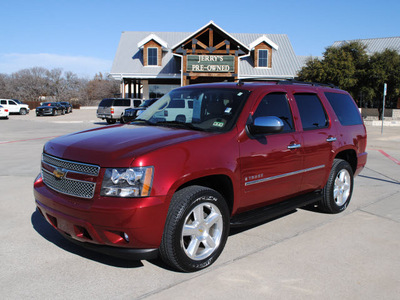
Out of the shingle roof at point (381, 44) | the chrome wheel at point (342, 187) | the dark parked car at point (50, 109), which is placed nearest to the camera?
the chrome wheel at point (342, 187)

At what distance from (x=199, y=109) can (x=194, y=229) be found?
5.20 ft

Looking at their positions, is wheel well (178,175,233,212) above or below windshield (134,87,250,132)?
below

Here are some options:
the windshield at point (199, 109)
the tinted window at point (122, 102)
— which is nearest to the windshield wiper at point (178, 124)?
the windshield at point (199, 109)

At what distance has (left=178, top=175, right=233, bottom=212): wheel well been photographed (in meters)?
3.69

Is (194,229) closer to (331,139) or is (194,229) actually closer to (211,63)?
(331,139)

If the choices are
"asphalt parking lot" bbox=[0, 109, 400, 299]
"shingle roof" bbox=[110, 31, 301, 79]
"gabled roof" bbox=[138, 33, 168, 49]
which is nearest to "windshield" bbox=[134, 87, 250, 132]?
"asphalt parking lot" bbox=[0, 109, 400, 299]

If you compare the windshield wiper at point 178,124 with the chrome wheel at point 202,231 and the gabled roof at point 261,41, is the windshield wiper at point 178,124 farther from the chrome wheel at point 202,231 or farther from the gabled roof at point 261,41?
the gabled roof at point 261,41

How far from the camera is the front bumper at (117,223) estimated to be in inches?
119

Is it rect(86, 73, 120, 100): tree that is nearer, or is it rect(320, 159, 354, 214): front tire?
rect(320, 159, 354, 214): front tire

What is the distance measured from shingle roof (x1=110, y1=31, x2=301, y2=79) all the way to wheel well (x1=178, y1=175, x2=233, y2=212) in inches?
1036

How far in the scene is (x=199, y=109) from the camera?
4.45 m

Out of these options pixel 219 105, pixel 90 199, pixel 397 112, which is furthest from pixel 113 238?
pixel 397 112

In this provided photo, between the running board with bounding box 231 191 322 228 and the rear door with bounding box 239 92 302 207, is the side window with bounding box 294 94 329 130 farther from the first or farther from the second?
the running board with bounding box 231 191 322 228

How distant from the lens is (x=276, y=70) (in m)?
32.2
